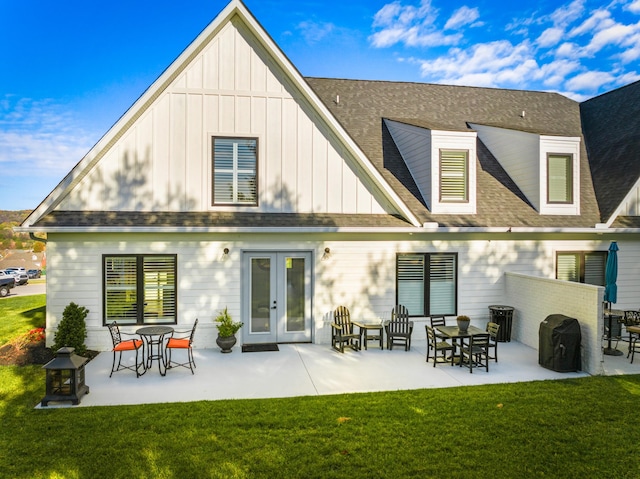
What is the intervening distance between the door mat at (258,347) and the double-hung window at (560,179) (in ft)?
31.0

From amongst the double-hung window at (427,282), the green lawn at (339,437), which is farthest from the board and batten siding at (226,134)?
the green lawn at (339,437)

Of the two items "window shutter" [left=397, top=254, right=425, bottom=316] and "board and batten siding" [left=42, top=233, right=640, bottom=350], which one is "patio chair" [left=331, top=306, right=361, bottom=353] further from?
"window shutter" [left=397, top=254, right=425, bottom=316]

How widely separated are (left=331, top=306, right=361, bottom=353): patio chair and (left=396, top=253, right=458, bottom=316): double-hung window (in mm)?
1686

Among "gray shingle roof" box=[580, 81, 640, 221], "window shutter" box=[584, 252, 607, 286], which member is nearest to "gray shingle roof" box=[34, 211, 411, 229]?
"window shutter" box=[584, 252, 607, 286]

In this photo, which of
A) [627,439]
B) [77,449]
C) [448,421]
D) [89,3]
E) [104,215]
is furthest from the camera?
[89,3]

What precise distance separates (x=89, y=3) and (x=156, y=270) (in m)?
11.9

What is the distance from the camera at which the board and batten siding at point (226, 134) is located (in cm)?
1087

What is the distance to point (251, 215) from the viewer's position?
1130 centimetres

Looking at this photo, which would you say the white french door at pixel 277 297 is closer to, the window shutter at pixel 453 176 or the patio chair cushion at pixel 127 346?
the patio chair cushion at pixel 127 346

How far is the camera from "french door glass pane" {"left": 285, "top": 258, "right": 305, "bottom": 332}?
11695mm

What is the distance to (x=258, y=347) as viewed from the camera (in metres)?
11.2

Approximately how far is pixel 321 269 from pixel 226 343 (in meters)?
3.14

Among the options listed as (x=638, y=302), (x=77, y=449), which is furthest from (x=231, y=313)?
(x=638, y=302)

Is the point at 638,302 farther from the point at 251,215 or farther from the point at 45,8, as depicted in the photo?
the point at 45,8
